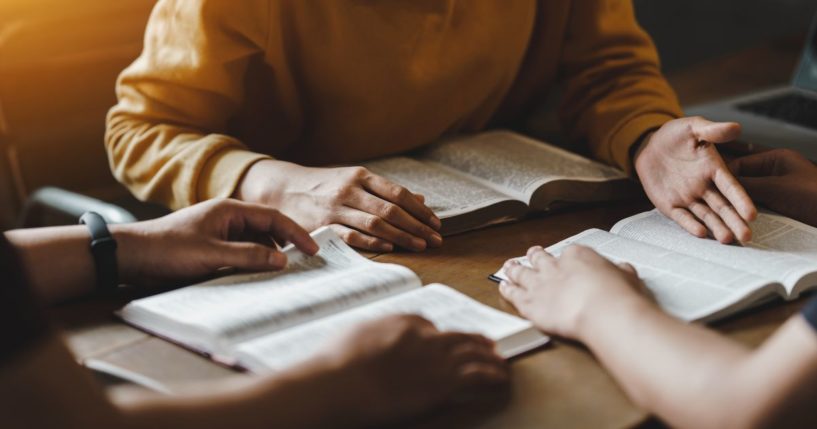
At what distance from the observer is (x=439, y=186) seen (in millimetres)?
1282

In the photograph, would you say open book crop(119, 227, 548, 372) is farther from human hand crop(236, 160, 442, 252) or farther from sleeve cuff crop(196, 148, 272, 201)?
sleeve cuff crop(196, 148, 272, 201)

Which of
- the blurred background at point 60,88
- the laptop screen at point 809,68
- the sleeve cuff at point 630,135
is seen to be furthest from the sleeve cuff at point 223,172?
the laptop screen at point 809,68

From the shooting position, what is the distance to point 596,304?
856mm

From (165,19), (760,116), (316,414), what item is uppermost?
(165,19)

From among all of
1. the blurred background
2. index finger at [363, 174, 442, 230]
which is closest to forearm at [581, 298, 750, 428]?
index finger at [363, 174, 442, 230]

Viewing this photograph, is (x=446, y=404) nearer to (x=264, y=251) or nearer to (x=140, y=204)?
(x=264, y=251)

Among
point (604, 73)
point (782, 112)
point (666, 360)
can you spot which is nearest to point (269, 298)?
point (666, 360)

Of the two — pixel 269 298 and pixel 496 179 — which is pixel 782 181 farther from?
pixel 269 298

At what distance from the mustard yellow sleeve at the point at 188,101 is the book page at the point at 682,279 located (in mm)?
473

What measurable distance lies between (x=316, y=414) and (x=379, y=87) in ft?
2.74

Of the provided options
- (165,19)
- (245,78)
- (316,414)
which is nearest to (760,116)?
(245,78)

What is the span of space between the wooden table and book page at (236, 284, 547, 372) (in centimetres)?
3

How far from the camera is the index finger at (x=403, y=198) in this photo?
1.14 m

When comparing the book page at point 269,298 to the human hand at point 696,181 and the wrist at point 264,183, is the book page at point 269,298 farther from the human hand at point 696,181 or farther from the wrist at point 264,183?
the human hand at point 696,181
